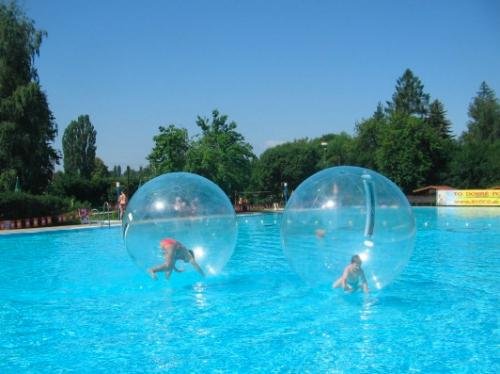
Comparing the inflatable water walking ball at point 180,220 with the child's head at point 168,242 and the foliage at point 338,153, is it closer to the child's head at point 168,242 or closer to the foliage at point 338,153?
the child's head at point 168,242

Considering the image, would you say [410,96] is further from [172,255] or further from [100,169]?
[172,255]

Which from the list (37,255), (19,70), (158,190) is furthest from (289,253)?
(19,70)

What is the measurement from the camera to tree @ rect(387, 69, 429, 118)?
6706cm

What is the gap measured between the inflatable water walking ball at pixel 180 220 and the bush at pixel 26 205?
18.7m

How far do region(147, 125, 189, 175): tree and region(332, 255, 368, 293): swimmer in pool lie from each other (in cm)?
2695

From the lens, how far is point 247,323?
22.3 feet

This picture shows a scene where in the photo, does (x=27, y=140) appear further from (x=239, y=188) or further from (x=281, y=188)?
(x=281, y=188)

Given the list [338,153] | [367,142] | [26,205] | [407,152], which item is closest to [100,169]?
[338,153]

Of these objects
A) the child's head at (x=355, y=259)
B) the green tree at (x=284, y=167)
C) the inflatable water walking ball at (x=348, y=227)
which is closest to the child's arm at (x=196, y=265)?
the inflatable water walking ball at (x=348, y=227)

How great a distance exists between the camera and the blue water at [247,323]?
5.48 meters

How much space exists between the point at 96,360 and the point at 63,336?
1.08 meters

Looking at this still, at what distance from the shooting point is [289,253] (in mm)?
7914

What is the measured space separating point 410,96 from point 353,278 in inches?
2529

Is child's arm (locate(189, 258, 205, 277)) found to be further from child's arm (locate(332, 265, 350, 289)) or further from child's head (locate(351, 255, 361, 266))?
child's head (locate(351, 255, 361, 266))
